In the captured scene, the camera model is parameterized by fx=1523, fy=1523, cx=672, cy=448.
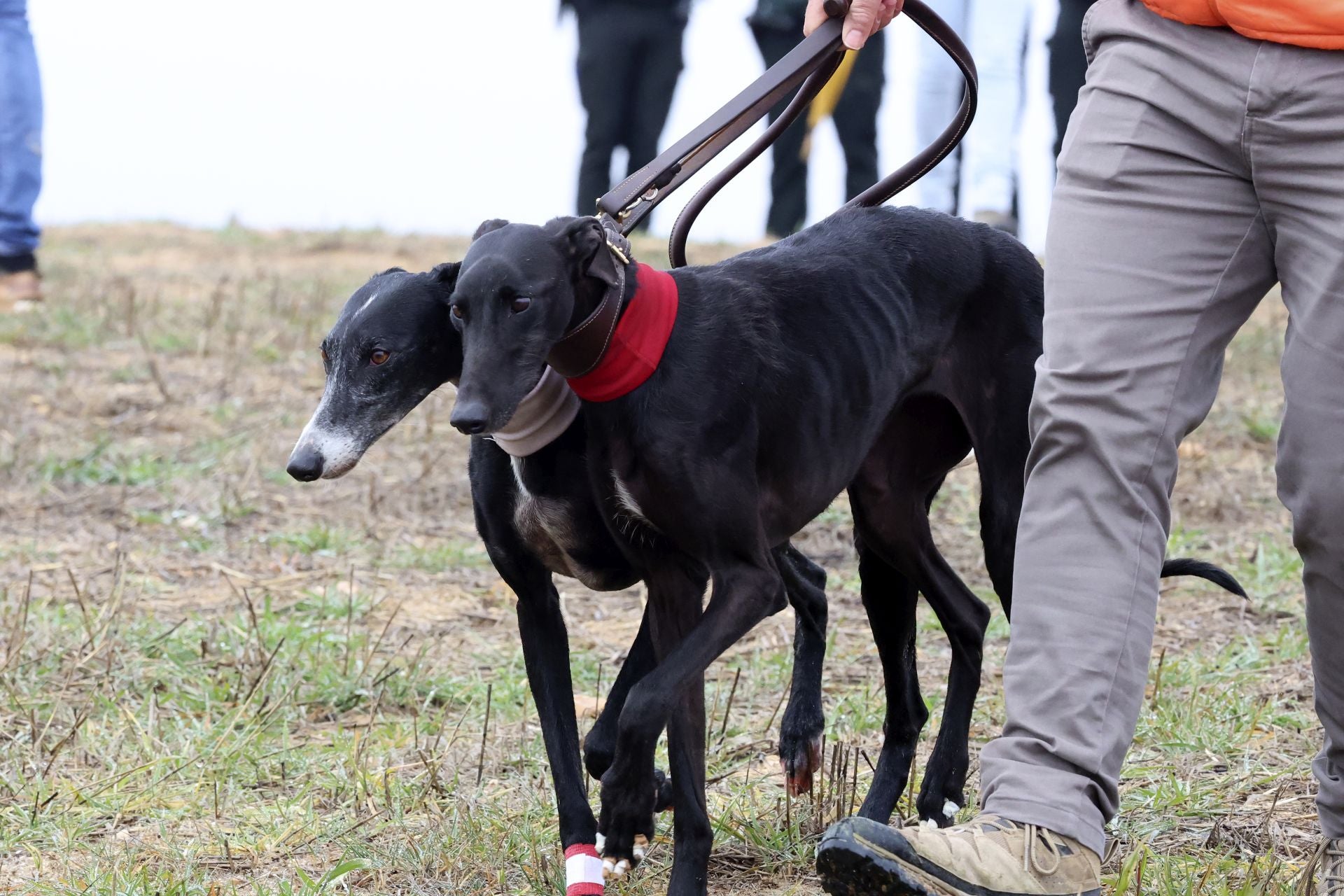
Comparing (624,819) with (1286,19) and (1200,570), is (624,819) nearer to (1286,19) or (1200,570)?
(1200,570)

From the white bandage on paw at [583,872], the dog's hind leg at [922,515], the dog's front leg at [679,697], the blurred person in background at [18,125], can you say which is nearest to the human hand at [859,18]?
the dog's hind leg at [922,515]

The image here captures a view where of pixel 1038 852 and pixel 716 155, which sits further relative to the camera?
pixel 716 155

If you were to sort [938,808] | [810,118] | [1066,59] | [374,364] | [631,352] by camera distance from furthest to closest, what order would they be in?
1. [810,118]
2. [1066,59]
3. [938,808]
4. [374,364]
5. [631,352]

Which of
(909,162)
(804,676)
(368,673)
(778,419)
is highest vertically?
(909,162)

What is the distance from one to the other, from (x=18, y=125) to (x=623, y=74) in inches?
117

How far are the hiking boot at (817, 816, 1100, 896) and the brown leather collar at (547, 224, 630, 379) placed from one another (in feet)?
2.75

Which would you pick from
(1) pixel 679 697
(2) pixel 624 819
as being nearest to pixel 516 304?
(1) pixel 679 697

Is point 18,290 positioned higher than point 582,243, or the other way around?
point 582,243

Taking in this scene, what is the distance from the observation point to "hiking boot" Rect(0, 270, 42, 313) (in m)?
7.75

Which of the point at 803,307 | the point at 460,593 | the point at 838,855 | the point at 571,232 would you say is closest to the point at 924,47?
the point at 460,593

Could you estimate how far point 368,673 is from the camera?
12.8 ft

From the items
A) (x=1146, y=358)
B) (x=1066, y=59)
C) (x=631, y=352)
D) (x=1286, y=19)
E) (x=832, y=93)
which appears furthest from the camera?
(x=832, y=93)

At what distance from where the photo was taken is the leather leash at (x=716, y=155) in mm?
2463

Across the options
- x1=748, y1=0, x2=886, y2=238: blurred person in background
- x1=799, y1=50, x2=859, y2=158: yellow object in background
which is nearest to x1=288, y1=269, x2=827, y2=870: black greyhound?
x1=748, y1=0, x2=886, y2=238: blurred person in background
